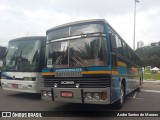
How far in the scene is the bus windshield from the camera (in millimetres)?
7432

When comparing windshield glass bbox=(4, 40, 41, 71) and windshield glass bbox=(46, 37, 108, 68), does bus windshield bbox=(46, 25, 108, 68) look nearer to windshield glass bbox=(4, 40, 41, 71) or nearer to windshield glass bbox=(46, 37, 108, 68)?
windshield glass bbox=(46, 37, 108, 68)

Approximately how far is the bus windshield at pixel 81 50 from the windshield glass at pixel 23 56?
256 cm

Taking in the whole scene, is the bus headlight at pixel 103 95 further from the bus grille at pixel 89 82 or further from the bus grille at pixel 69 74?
the bus grille at pixel 69 74

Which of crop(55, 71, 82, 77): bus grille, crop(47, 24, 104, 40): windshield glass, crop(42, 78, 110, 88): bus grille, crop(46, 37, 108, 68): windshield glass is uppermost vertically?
crop(47, 24, 104, 40): windshield glass

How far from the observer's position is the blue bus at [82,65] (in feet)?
23.8

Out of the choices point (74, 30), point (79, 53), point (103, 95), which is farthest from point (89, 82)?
point (74, 30)

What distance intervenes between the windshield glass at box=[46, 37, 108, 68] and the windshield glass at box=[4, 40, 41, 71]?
2.56 m

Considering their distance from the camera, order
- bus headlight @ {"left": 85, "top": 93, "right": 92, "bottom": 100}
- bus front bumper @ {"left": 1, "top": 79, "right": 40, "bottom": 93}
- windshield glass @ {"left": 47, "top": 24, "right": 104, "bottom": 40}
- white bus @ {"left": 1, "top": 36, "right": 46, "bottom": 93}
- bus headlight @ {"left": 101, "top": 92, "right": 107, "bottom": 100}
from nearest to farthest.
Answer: bus headlight @ {"left": 101, "top": 92, "right": 107, "bottom": 100}
bus headlight @ {"left": 85, "top": 93, "right": 92, "bottom": 100}
windshield glass @ {"left": 47, "top": 24, "right": 104, "bottom": 40}
bus front bumper @ {"left": 1, "top": 79, "right": 40, "bottom": 93}
white bus @ {"left": 1, "top": 36, "right": 46, "bottom": 93}

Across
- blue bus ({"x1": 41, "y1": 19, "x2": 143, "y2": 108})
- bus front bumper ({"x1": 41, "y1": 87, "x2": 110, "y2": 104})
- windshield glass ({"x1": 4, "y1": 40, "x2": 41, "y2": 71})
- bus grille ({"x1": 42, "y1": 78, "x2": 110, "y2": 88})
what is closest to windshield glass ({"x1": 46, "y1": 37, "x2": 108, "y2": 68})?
blue bus ({"x1": 41, "y1": 19, "x2": 143, "y2": 108})

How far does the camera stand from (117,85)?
844 centimetres

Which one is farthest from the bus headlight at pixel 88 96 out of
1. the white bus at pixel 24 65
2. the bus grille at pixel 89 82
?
the white bus at pixel 24 65

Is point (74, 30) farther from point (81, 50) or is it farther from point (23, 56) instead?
point (23, 56)

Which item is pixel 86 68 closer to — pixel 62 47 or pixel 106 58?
pixel 106 58

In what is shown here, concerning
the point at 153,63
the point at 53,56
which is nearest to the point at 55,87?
the point at 53,56
